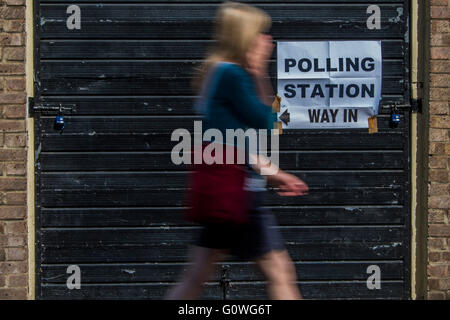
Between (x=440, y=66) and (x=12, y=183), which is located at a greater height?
(x=440, y=66)

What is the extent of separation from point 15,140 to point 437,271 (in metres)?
3.76

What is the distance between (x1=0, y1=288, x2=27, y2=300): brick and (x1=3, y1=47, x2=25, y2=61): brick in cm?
195

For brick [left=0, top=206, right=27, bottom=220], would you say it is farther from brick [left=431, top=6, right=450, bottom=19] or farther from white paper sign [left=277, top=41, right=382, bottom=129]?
brick [left=431, top=6, right=450, bottom=19]

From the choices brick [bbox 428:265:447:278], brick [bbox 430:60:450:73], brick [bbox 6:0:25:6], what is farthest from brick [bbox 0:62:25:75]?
brick [bbox 428:265:447:278]

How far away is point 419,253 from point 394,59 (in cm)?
171

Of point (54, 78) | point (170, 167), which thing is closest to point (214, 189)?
point (170, 167)

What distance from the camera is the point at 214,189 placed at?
417cm

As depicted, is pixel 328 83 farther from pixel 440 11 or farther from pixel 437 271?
pixel 437 271

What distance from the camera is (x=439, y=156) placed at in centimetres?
660

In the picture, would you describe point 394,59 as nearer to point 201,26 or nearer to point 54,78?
point 201,26

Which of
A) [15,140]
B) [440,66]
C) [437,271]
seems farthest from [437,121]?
[15,140]

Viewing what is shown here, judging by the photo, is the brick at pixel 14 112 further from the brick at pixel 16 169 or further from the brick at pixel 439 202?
the brick at pixel 439 202

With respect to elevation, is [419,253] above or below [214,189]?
below

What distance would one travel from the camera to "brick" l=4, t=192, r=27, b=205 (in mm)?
6535
